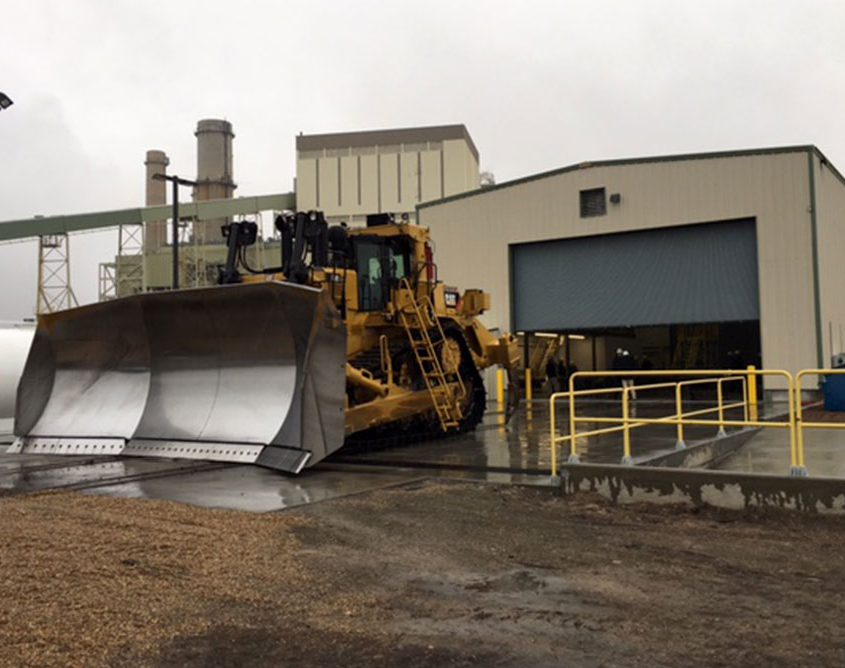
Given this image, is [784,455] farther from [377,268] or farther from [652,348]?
[652,348]

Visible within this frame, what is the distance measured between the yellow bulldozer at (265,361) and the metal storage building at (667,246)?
1285cm

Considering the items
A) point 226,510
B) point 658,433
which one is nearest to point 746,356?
point 658,433

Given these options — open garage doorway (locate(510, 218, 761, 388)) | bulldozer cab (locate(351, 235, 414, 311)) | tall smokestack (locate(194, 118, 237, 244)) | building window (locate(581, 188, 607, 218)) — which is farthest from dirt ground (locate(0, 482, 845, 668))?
tall smokestack (locate(194, 118, 237, 244))

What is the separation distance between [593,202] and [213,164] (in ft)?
96.8

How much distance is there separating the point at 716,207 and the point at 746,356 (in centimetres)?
1210

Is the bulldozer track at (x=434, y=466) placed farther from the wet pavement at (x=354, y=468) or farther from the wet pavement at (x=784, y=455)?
the wet pavement at (x=784, y=455)

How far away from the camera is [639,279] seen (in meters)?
24.8

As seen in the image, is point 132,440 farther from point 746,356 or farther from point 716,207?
point 746,356

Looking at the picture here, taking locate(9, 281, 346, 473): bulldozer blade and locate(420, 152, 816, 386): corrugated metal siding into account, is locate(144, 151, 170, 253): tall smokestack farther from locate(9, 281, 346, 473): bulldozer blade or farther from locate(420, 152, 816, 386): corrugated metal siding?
locate(9, 281, 346, 473): bulldozer blade

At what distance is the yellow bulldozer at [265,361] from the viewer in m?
10.1

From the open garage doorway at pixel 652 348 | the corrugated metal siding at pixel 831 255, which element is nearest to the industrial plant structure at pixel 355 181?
the open garage doorway at pixel 652 348

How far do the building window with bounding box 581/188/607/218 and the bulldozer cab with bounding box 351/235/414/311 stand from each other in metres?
13.7

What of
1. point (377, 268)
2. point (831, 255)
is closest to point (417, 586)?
point (377, 268)

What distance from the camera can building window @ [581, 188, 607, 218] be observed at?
82.1ft
